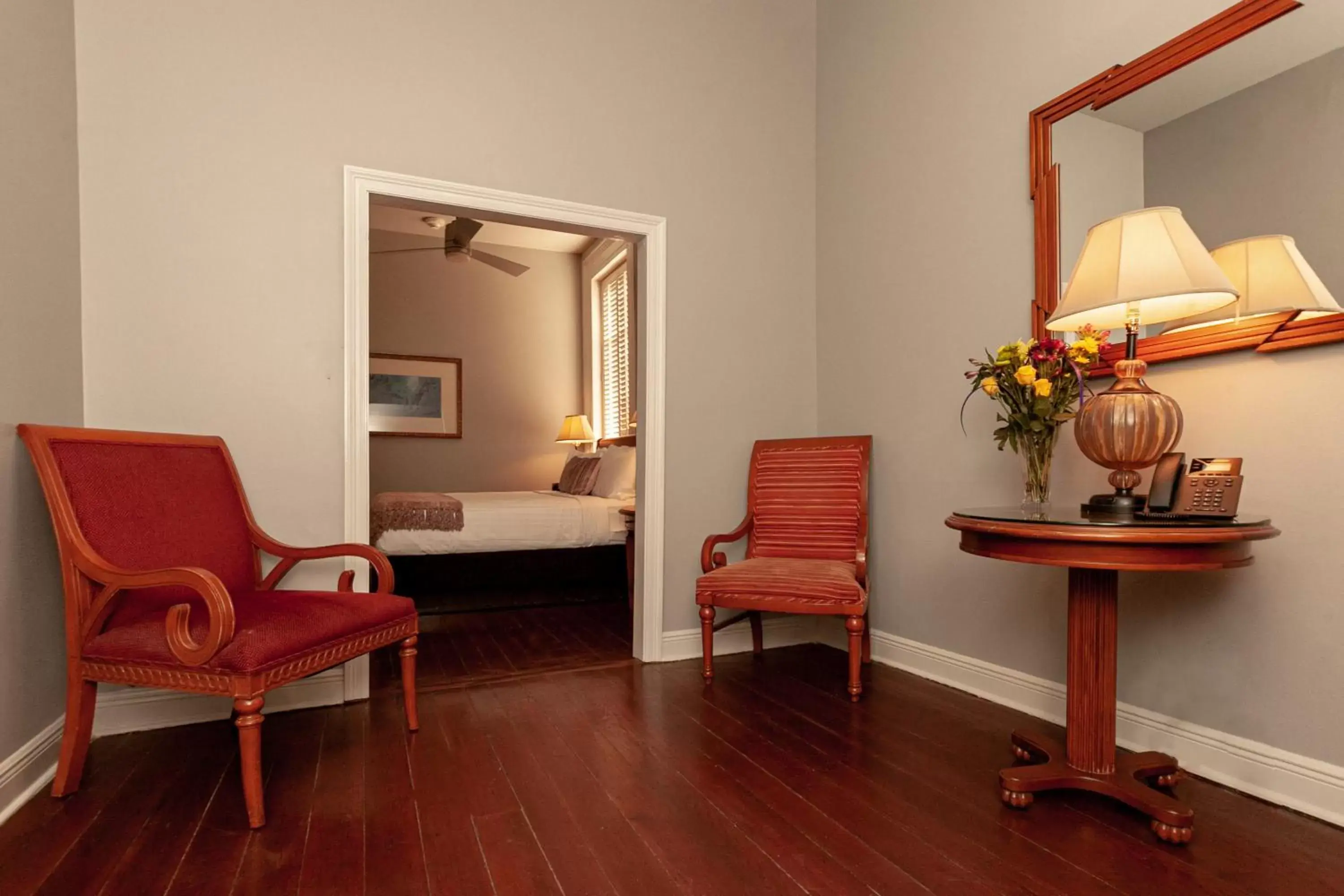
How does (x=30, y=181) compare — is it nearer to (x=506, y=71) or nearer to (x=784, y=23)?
(x=506, y=71)

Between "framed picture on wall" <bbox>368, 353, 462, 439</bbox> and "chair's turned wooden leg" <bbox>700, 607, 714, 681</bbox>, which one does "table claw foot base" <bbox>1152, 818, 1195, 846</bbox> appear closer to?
"chair's turned wooden leg" <bbox>700, 607, 714, 681</bbox>

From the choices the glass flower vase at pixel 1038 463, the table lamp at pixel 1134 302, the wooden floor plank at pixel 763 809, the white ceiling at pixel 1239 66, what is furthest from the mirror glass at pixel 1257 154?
the wooden floor plank at pixel 763 809

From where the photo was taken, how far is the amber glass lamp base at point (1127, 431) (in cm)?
199

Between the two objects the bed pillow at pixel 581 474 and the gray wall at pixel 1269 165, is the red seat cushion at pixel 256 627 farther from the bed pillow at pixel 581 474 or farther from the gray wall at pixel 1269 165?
the bed pillow at pixel 581 474

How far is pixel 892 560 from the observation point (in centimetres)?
347

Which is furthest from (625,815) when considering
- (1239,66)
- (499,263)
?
(499,263)

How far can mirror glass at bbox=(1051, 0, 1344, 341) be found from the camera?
1951 mm

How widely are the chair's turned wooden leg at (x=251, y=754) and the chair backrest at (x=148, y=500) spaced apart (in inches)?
24.6

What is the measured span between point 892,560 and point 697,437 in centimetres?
107

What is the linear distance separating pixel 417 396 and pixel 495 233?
5.76 ft

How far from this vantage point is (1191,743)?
225 centimetres

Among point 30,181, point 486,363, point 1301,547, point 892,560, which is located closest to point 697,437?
point 892,560

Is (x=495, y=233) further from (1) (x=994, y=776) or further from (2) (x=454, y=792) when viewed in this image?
(1) (x=994, y=776)

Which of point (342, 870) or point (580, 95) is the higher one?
point (580, 95)
